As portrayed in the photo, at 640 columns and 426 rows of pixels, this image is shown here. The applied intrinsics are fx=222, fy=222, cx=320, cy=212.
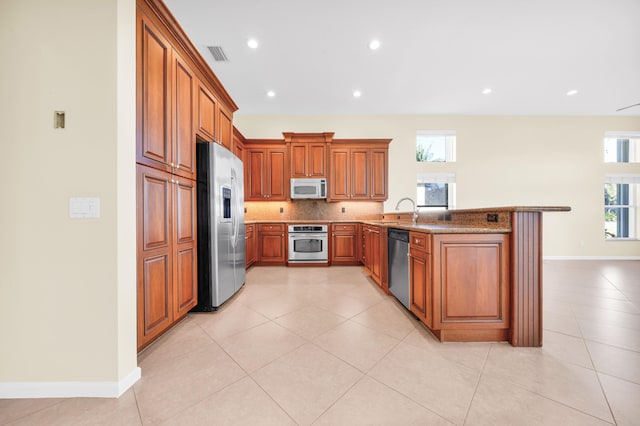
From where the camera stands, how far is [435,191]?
5.12 metres

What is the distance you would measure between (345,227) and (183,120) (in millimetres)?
3080

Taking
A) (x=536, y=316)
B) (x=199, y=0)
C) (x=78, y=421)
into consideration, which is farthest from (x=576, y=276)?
(x=199, y=0)

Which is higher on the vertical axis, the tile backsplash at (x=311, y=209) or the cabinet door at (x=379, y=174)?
the cabinet door at (x=379, y=174)

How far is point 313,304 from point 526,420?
176cm

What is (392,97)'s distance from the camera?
4.20m

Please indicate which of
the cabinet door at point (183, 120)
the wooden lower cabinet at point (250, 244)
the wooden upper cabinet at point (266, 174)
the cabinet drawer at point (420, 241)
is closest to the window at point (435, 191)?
the wooden upper cabinet at point (266, 174)

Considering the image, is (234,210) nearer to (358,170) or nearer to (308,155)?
(308,155)

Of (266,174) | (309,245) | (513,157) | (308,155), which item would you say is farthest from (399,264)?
(513,157)

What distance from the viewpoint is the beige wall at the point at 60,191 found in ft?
4.01

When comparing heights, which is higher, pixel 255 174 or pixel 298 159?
pixel 298 159

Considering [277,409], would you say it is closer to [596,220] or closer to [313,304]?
[313,304]

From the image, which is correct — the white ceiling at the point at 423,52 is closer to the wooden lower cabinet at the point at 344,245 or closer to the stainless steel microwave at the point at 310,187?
the stainless steel microwave at the point at 310,187

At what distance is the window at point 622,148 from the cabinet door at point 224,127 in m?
7.89

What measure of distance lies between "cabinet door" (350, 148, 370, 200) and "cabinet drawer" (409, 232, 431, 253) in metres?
2.51
